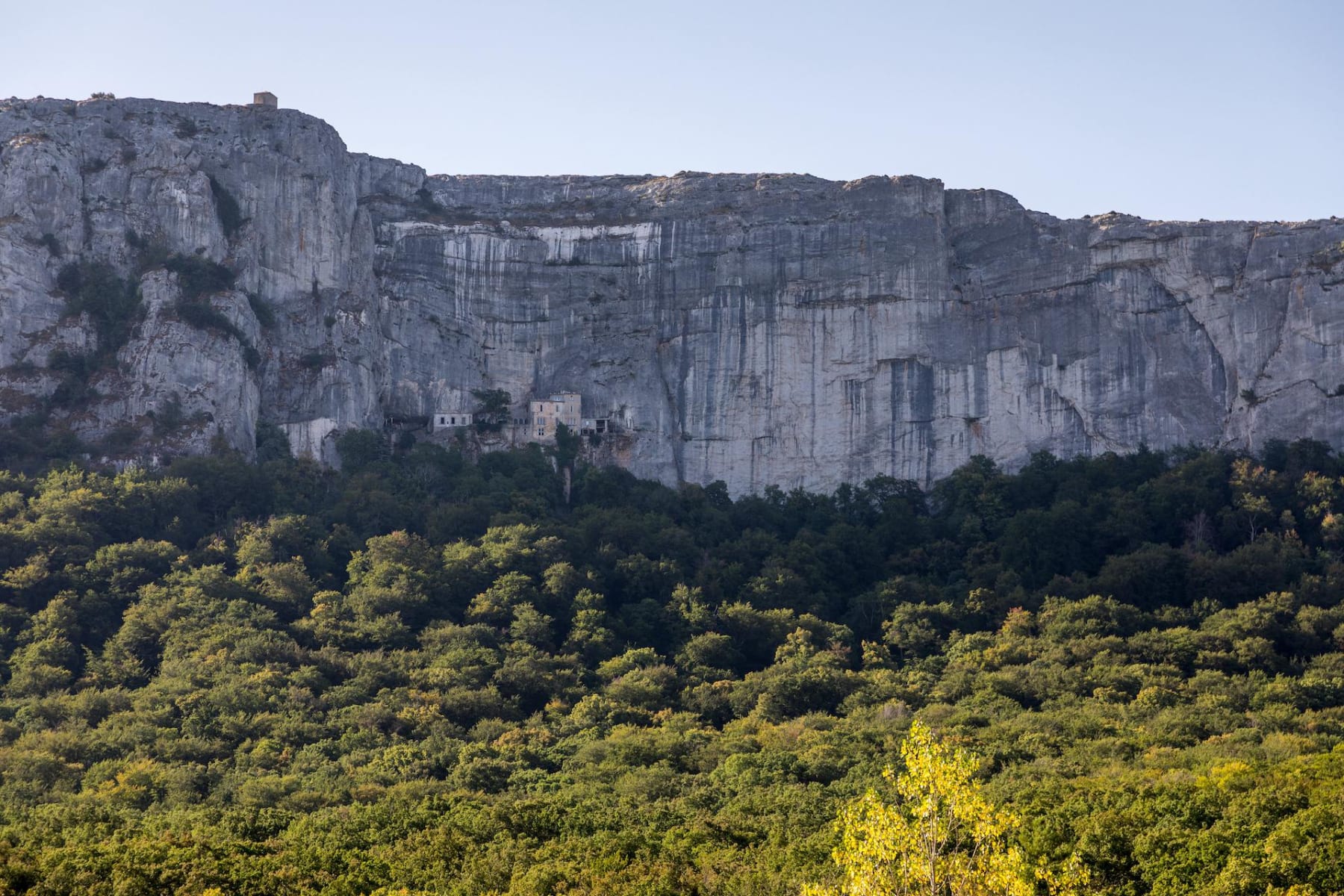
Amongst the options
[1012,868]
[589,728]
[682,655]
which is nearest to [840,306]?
[682,655]

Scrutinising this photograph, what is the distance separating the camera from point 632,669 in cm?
5300

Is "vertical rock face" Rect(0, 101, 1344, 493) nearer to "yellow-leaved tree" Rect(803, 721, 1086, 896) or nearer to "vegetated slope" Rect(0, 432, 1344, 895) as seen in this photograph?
"vegetated slope" Rect(0, 432, 1344, 895)

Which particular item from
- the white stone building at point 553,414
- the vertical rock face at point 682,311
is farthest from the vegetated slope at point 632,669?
the vertical rock face at point 682,311

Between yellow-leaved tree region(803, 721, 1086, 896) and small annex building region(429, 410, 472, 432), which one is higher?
small annex building region(429, 410, 472, 432)

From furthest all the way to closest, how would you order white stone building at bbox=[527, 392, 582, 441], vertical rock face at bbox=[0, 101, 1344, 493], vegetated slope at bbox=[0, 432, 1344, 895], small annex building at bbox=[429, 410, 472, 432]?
1. small annex building at bbox=[429, 410, 472, 432]
2. white stone building at bbox=[527, 392, 582, 441]
3. vertical rock face at bbox=[0, 101, 1344, 493]
4. vegetated slope at bbox=[0, 432, 1344, 895]

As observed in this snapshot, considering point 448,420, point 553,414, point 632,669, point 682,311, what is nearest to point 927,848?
point 632,669

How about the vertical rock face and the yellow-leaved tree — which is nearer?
the yellow-leaved tree

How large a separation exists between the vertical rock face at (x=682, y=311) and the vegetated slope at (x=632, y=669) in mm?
2280

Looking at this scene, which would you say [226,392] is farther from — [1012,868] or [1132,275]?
[1012,868]

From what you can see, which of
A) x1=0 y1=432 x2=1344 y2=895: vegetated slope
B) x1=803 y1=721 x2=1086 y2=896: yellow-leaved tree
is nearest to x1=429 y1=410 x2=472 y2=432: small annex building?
x1=0 y1=432 x2=1344 y2=895: vegetated slope

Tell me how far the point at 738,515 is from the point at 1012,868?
41.6m

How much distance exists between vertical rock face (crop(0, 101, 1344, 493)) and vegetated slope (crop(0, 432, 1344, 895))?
2.28 m

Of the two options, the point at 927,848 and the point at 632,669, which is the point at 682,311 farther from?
the point at 927,848

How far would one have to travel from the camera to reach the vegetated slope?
1372 inches
